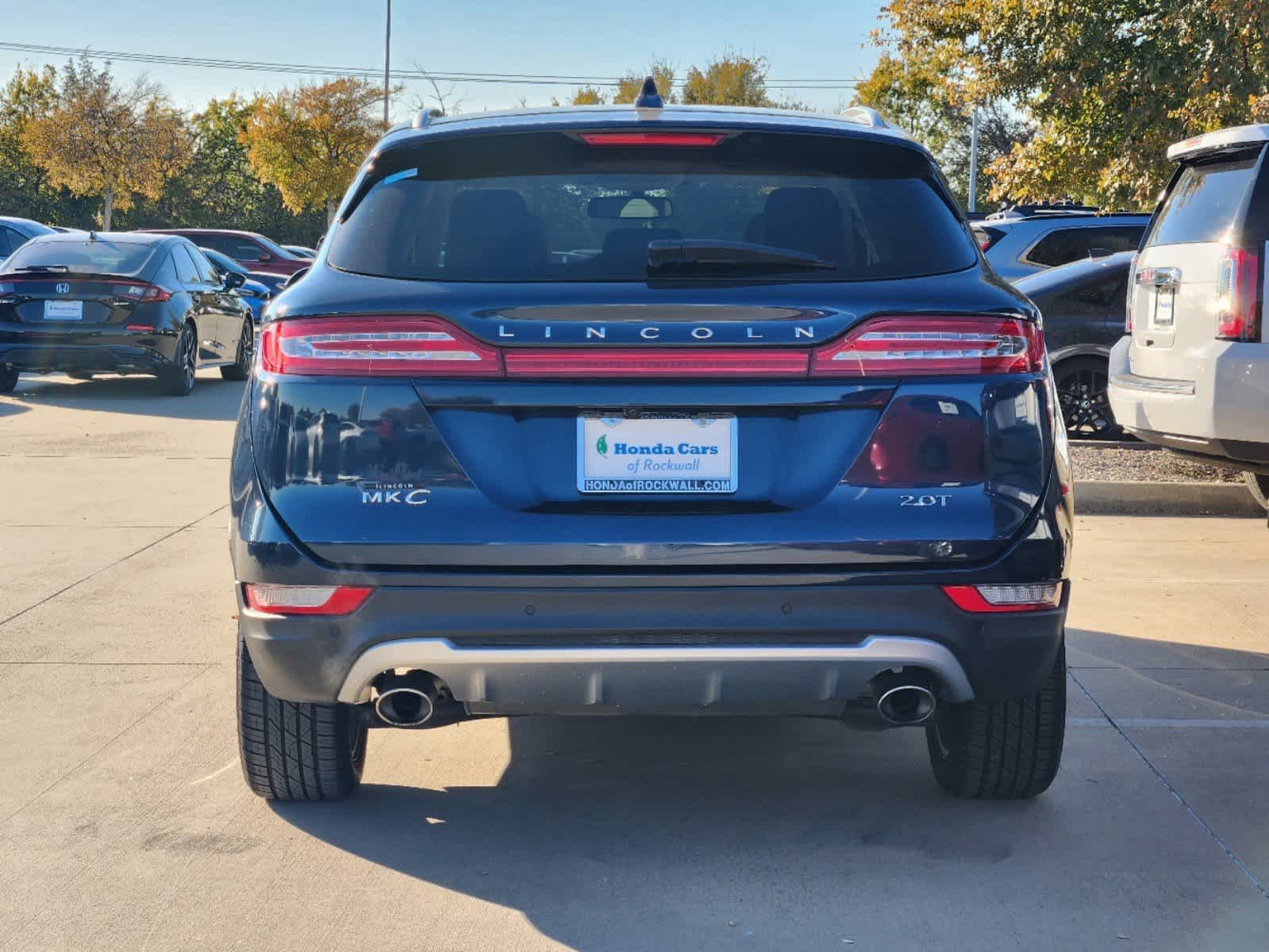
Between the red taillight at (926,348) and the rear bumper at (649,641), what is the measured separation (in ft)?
1.55

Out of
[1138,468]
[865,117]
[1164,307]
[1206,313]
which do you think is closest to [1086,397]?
[1138,468]

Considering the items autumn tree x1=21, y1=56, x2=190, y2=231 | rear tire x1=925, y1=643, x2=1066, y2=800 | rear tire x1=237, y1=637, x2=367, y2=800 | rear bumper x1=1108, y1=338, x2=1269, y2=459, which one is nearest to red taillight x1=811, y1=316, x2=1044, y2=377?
rear tire x1=925, y1=643, x2=1066, y2=800

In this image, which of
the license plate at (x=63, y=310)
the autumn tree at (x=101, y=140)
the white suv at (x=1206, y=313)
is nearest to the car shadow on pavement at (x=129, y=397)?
the license plate at (x=63, y=310)

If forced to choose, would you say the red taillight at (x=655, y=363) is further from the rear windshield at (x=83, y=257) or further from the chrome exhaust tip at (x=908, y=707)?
the rear windshield at (x=83, y=257)

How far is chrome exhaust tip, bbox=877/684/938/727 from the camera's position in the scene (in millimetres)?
3732

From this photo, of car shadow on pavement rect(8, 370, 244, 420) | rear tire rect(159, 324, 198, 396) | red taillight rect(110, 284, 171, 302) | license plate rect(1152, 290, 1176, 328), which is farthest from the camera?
rear tire rect(159, 324, 198, 396)

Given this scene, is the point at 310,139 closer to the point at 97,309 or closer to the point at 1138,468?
the point at 97,309

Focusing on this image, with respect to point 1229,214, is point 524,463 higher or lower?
lower

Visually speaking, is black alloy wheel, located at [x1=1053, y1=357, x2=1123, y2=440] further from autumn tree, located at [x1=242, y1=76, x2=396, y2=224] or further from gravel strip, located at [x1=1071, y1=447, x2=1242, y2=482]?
autumn tree, located at [x1=242, y1=76, x2=396, y2=224]

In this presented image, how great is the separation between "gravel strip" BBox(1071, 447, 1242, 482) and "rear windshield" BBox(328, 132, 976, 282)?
19.1ft

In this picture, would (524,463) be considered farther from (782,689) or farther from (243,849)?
(243,849)

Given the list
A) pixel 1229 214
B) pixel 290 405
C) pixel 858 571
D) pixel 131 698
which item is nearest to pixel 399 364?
pixel 290 405

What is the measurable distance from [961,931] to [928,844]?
0.53m

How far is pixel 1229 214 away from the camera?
7.03 metres
